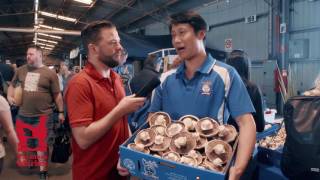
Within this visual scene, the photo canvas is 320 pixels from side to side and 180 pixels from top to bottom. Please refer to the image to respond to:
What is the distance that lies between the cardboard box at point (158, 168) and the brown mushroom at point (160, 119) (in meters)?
0.16

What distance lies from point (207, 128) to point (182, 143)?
13 cm

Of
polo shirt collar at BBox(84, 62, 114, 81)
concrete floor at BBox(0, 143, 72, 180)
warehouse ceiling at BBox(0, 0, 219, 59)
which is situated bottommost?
concrete floor at BBox(0, 143, 72, 180)

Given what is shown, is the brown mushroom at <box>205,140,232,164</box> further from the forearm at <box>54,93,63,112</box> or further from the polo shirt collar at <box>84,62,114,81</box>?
the forearm at <box>54,93,63,112</box>

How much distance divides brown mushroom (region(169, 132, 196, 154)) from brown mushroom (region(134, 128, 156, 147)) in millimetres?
104

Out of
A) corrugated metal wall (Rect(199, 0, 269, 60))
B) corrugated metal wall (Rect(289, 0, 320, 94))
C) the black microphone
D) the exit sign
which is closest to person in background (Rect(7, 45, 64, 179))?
the black microphone

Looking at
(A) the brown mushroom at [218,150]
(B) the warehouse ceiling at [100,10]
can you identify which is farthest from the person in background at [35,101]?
(B) the warehouse ceiling at [100,10]

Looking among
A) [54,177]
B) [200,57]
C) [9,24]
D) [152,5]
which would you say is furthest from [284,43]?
[9,24]

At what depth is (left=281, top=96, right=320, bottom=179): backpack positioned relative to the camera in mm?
1827

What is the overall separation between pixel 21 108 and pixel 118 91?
95.6 inches

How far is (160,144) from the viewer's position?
1478 mm

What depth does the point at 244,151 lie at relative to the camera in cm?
142

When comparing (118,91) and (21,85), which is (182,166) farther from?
(21,85)

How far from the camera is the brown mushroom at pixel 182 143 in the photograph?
1430 mm

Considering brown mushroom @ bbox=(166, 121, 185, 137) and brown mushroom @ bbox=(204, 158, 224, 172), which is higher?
brown mushroom @ bbox=(166, 121, 185, 137)
